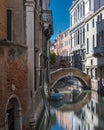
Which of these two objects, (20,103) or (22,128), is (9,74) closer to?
(20,103)

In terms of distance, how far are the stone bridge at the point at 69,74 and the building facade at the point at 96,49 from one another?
0.68 m

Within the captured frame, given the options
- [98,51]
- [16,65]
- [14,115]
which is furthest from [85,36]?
[16,65]

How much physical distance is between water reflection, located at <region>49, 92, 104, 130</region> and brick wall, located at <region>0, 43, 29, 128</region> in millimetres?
4870

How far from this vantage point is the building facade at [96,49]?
91.3 feet

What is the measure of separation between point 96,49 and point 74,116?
11909mm

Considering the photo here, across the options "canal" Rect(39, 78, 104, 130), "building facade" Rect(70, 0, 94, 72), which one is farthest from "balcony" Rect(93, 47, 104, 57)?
"building facade" Rect(70, 0, 94, 72)

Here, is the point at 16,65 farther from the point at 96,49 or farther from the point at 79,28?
the point at 79,28

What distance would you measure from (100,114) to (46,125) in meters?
4.29

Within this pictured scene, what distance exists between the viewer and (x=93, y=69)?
30359 millimetres

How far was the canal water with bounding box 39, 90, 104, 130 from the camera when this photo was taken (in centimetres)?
1399

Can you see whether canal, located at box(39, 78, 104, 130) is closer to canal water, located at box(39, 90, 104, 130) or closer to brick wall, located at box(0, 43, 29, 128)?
canal water, located at box(39, 90, 104, 130)

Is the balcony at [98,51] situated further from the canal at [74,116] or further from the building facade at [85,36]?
the canal at [74,116]

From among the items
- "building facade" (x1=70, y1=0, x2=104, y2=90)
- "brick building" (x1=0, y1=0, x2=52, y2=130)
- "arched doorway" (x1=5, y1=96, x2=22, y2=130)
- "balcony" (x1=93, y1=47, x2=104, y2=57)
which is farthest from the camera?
"building facade" (x1=70, y1=0, x2=104, y2=90)

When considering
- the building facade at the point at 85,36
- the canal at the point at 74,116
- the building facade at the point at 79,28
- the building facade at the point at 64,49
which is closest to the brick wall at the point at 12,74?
the canal at the point at 74,116
